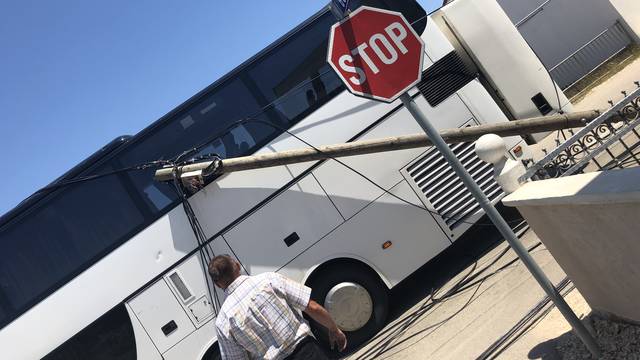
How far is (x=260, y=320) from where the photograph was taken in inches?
Result: 159

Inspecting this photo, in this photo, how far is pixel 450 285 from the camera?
7.86 metres

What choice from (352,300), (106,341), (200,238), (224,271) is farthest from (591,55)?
(224,271)

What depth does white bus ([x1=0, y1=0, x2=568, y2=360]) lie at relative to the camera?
7.36 metres

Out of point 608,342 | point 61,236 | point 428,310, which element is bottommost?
point 608,342

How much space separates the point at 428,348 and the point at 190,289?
312 cm

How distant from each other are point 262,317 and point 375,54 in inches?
76.8

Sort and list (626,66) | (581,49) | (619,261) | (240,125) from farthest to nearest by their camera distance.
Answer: (581,49) < (626,66) < (240,125) < (619,261)

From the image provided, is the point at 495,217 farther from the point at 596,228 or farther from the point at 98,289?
the point at 98,289

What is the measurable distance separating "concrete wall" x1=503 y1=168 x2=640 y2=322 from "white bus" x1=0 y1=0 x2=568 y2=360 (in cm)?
351

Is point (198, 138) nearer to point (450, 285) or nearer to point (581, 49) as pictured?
point (450, 285)

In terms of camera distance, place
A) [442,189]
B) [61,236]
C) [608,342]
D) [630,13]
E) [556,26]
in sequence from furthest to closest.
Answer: [556,26], [630,13], [442,189], [61,236], [608,342]

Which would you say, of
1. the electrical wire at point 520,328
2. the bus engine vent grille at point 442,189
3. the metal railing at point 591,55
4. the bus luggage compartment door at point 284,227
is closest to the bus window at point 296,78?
the bus luggage compartment door at point 284,227

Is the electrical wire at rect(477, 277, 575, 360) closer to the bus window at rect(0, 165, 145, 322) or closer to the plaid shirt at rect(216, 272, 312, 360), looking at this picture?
the plaid shirt at rect(216, 272, 312, 360)

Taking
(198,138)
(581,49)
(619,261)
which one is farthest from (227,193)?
(581,49)
